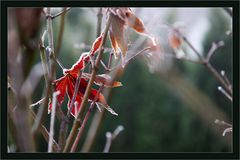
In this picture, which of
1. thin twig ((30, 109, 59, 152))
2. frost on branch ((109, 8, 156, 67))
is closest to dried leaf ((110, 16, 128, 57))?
frost on branch ((109, 8, 156, 67))

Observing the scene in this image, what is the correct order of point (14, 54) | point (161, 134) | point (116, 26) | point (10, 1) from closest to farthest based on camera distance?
point (14, 54) → point (116, 26) → point (10, 1) → point (161, 134)

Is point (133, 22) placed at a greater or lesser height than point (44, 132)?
greater

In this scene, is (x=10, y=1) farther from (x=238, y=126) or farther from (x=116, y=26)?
(x=238, y=126)

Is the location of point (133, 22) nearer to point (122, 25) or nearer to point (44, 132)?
point (122, 25)

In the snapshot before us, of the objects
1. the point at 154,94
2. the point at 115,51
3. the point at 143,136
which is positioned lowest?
the point at 143,136

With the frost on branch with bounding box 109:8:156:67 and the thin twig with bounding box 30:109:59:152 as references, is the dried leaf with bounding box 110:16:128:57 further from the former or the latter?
the thin twig with bounding box 30:109:59:152

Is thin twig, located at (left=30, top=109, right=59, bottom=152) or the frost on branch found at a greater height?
the frost on branch

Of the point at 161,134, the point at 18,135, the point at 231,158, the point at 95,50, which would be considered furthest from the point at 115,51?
the point at 161,134

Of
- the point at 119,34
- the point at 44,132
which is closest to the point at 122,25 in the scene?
the point at 119,34

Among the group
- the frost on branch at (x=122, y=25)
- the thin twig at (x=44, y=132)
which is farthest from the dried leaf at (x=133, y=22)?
the thin twig at (x=44, y=132)

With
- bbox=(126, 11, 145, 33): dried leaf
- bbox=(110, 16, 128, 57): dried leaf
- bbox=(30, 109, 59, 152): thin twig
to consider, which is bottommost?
bbox=(30, 109, 59, 152): thin twig

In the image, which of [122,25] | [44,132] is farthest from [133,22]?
[44,132]
